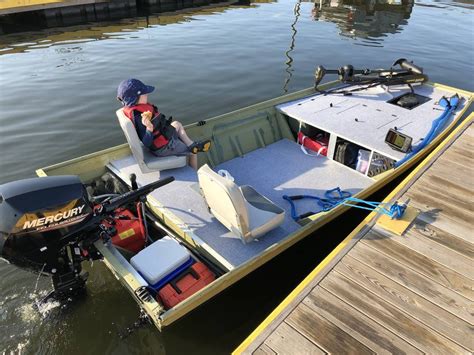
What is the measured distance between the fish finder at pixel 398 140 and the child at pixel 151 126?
10.5ft

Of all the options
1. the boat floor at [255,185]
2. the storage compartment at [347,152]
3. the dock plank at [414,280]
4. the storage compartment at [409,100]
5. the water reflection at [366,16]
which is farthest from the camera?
the water reflection at [366,16]

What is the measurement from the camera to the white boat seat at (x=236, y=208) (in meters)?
4.16

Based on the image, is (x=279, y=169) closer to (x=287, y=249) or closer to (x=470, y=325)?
(x=287, y=249)

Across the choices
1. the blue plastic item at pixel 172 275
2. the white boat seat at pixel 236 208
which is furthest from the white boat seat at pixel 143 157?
the blue plastic item at pixel 172 275

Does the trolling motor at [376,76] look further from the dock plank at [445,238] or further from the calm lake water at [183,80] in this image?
the dock plank at [445,238]

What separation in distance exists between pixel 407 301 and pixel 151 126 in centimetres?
400

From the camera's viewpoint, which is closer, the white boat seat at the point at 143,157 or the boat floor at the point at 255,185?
the boat floor at the point at 255,185

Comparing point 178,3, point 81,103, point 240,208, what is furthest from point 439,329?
point 178,3

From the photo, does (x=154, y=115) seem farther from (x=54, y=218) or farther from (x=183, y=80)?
(x=183, y=80)

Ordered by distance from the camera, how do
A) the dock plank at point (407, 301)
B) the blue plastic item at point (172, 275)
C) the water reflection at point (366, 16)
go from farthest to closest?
the water reflection at point (366, 16)
the blue plastic item at point (172, 275)
the dock plank at point (407, 301)

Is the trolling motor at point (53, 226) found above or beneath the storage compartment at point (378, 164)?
above

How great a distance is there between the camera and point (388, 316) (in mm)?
3350

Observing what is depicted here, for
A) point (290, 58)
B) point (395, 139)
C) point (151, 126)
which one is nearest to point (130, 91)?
point (151, 126)

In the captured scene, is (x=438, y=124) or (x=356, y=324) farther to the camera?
(x=438, y=124)
